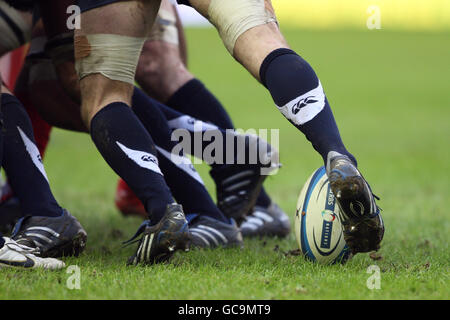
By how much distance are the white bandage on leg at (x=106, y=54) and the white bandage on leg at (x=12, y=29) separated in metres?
0.77

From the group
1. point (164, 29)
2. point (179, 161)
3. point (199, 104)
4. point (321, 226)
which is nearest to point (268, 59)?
point (321, 226)

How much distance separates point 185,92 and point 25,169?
4.36ft

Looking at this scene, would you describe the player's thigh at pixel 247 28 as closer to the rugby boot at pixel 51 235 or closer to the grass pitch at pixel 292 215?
the grass pitch at pixel 292 215

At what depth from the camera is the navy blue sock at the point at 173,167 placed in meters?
3.54

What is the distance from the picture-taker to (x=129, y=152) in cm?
302

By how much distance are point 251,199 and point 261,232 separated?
0.36 meters

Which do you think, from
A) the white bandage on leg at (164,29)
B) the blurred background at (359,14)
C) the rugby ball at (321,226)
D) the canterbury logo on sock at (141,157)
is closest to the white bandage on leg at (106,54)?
the canterbury logo on sock at (141,157)

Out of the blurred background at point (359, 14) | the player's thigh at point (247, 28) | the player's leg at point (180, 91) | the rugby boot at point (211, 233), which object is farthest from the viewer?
the blurred background at point (359, 14)

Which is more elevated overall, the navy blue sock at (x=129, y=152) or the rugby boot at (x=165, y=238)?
the navy blue sock at (x=129, y=152)

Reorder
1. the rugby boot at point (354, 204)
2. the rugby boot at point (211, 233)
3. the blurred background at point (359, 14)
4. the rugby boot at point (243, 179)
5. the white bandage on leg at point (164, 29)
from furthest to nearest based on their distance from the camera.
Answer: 1. the blurred background at point (359, 14)
2. the white bandage on leg at point (164, 29)
3. the rugby boot at point (243, 179)
4. the rugby boot at point (211, 233)
5. the rugby boot at point (354, 204)

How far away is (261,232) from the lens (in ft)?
14.0

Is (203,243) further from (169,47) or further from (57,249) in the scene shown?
(169,47)

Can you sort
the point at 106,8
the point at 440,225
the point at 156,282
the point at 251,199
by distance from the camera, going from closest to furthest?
the point at 156,282 < the point at 106,8 < the point at 251,199 < the point at 440,225

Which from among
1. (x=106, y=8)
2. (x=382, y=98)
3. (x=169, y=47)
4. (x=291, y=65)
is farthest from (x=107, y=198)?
(x=382, y=98)
